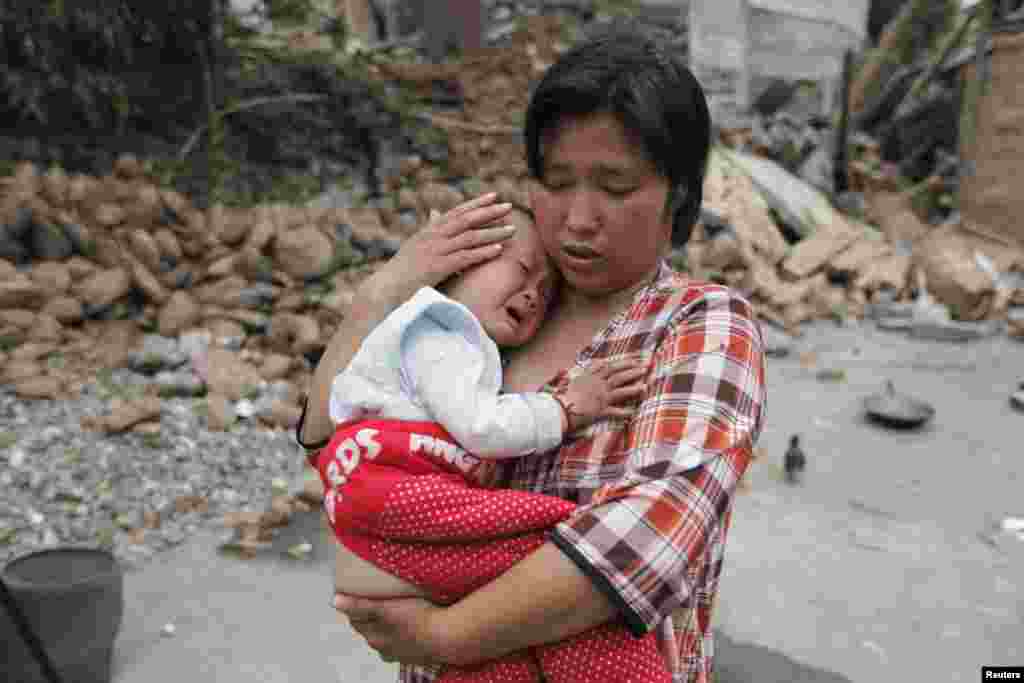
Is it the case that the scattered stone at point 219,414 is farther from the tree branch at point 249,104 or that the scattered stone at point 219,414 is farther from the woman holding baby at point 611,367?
the woman holding baby at point 611,367

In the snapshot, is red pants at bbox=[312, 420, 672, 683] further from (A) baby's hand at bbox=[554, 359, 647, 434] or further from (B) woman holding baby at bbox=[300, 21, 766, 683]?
(A) baby's hand at bbox=[554, 359, 647, 434]

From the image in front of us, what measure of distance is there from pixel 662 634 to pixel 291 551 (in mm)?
2788

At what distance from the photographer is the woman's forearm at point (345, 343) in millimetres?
1386

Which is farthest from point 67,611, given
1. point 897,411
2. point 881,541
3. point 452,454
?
point 897,411

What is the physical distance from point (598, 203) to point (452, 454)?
43 cm

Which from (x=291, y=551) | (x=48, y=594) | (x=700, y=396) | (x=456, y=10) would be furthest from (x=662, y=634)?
(x=456, y=10)

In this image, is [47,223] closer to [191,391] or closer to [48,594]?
[191,391]

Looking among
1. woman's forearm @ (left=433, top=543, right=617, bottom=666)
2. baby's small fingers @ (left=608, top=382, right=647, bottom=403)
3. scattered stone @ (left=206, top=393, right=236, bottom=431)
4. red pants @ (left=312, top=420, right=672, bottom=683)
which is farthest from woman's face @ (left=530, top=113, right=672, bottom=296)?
scattered stone @ (left=206, top=393, right=236, bottom=431)

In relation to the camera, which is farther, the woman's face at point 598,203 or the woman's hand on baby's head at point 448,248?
the woman's hand on baby's head at point 448,248

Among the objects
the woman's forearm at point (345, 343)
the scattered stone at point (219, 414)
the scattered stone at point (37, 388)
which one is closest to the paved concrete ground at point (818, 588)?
the scattered stone at point (219, 414)

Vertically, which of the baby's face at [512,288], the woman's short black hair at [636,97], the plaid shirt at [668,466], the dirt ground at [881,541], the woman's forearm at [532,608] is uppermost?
the woman's short black hair at [636,97]

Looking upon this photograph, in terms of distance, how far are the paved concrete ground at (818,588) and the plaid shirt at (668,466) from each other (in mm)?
1969

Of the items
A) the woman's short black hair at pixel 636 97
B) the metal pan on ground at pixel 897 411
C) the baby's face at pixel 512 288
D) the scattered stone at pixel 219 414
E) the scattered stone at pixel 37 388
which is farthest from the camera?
the metal pan on ground at pixel 897 411

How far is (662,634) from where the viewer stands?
46.8 inches
